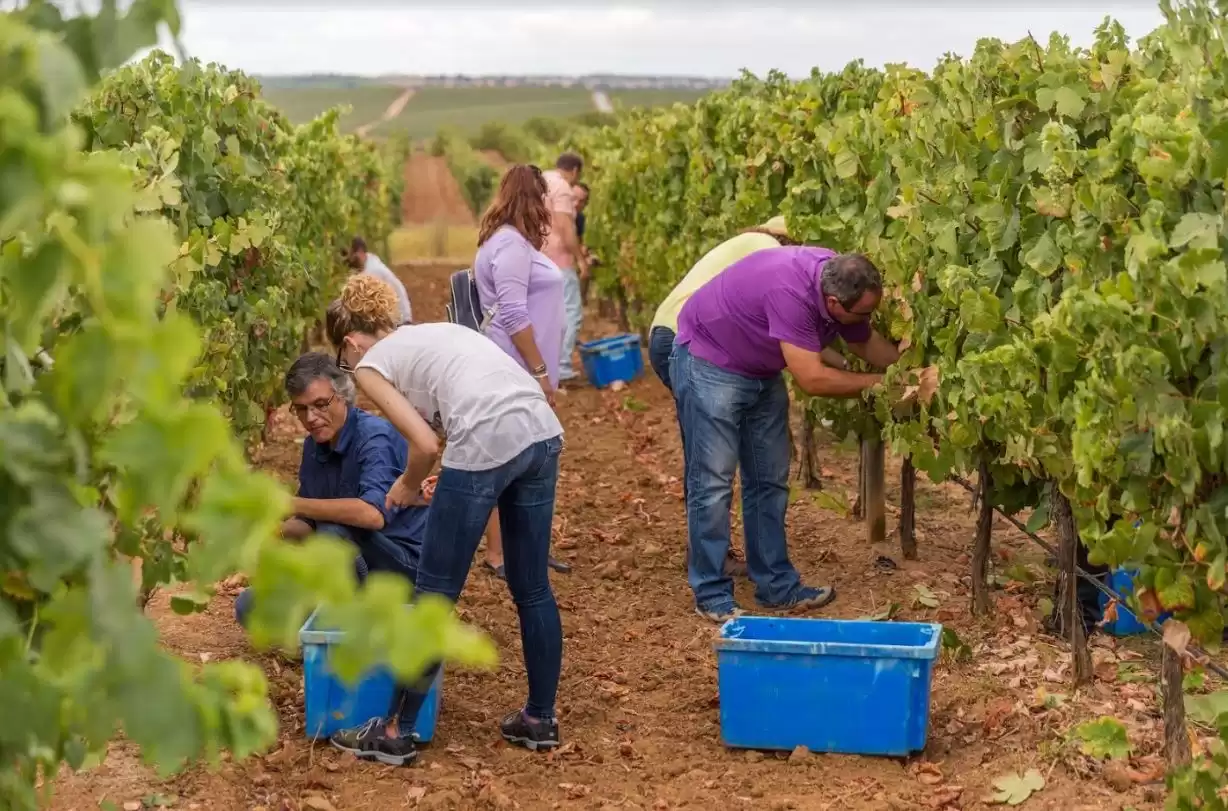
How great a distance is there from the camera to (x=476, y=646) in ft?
4.71

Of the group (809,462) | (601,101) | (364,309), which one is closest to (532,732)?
(364,309)

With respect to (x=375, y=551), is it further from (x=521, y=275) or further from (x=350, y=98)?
(x=350, y=98)

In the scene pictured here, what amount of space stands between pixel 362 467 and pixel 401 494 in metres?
0.32

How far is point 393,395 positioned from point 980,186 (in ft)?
7.24

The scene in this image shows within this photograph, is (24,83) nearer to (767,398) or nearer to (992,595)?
(767,398)

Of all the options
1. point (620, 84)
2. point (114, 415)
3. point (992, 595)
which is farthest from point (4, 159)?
point (620, 84)

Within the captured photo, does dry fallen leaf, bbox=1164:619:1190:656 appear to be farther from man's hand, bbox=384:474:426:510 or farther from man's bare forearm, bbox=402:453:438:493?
man's hand, bbox=384:474:426:510

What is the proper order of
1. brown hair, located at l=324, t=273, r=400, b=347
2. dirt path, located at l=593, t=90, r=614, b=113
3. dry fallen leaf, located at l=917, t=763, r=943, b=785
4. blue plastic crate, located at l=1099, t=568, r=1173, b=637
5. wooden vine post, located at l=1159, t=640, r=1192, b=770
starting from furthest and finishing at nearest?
dirt path, located at l=593, t=90, r=614, b=113 < blue plastic crate, located at l=1099, t=568, r=1173, b=637 < brown hair, located at l=324, t=273, r=400, b=347 < dry fallen leaf, located at l=917, t=763, r=943, b=785 < wooden vine post, located at l=1159, t=640, r=1192, b=770

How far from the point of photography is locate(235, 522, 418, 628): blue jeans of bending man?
526cm

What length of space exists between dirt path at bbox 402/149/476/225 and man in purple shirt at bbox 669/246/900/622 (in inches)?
1109

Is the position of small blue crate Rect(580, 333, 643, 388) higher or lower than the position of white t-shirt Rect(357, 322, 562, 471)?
lower

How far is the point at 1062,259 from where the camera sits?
482 cm

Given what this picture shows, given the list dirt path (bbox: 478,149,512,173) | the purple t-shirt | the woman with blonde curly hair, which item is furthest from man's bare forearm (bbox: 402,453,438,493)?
dirt path (bbox: 478,149,512,173)

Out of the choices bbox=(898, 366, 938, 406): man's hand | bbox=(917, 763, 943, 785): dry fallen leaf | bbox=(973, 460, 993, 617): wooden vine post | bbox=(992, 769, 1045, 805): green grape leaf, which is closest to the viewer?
bbox=(992, 769, 1045, 805): green grape leaf
